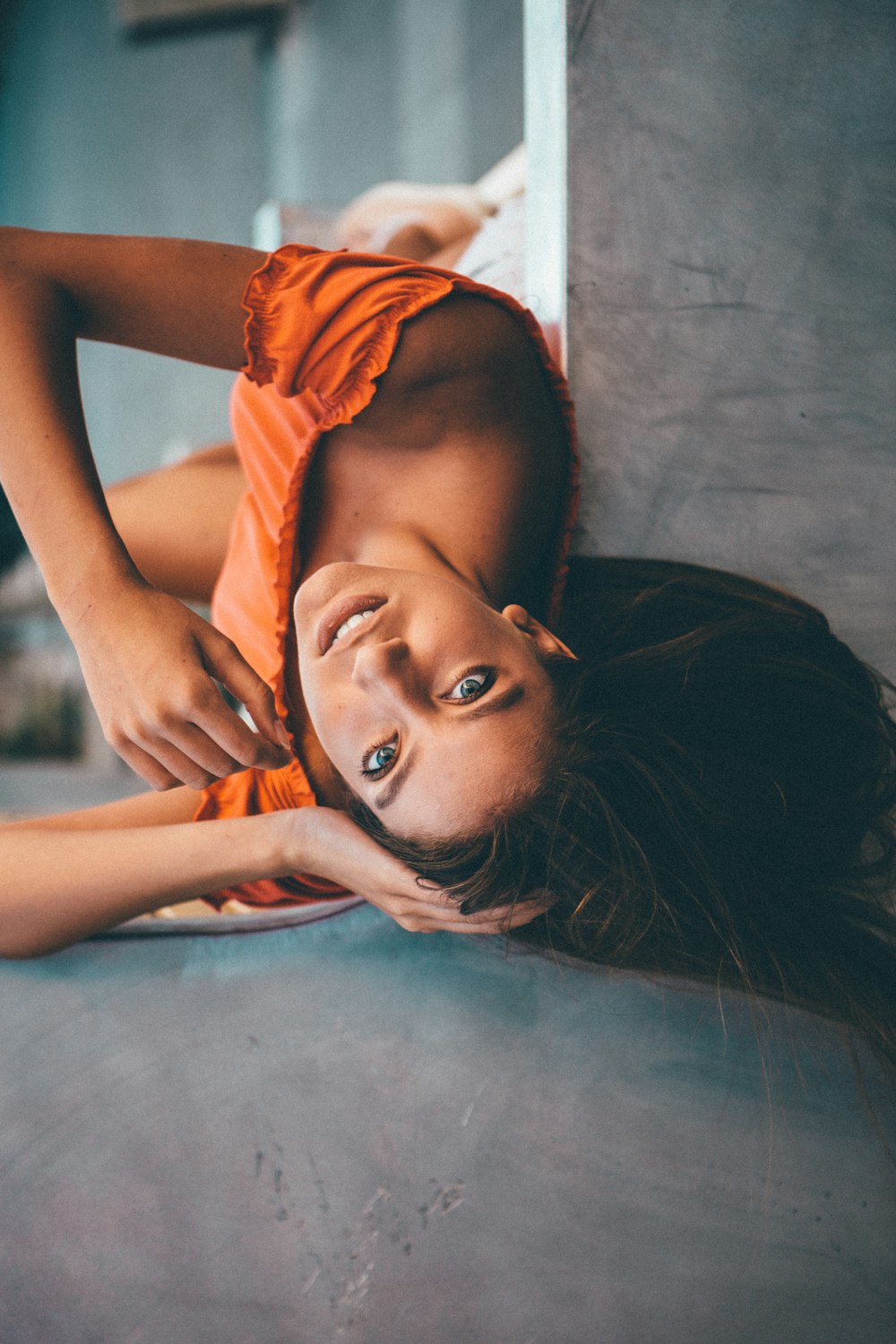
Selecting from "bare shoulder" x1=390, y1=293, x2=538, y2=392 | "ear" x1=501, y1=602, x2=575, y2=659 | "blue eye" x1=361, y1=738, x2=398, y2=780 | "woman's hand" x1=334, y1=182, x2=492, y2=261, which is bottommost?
"blue eye" x1=361, y1=738, x2=398, y2=780

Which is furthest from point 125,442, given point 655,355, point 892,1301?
point 892,1301

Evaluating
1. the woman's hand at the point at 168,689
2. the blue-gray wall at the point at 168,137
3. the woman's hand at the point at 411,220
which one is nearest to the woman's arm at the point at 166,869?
the woman's hand at the point at 168,689

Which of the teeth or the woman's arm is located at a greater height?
the teeth

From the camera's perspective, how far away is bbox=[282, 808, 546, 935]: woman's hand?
0.92 meters

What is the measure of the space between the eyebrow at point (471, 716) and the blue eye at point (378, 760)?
0.06 feet

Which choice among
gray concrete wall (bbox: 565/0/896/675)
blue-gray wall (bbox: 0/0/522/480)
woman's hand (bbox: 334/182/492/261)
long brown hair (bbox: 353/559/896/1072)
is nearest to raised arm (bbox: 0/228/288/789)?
long brown hair (bbox: 353/559/896/1072)

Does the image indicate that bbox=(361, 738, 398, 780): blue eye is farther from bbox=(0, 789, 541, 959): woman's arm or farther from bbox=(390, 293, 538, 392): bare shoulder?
bbox=(390, 293, 538, 392): bare shoulder

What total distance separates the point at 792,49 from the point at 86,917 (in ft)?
4.38

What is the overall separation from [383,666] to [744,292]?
2.51 feet

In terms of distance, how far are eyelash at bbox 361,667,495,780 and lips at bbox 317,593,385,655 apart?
0.10 m

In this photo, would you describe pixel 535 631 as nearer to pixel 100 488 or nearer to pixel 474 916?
pixel 474 916

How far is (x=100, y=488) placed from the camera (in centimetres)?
102

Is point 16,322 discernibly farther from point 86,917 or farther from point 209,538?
point 209,538

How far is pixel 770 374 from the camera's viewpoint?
1.30m
